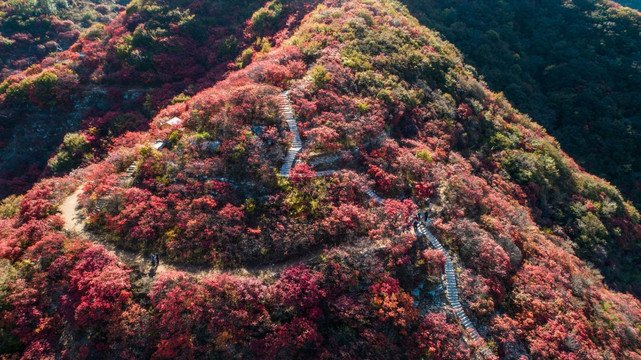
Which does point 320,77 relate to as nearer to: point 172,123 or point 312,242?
point 172,123

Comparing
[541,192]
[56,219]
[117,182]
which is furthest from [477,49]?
[56,219]

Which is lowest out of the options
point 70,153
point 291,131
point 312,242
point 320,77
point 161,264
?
point 70,153

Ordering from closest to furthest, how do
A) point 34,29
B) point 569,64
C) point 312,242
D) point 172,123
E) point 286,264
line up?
point 286,264
point 312,242
point 172,123
point 34,29
point 569,64

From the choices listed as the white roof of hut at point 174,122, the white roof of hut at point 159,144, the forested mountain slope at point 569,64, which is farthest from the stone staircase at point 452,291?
the forested mountain slope at point 569,64

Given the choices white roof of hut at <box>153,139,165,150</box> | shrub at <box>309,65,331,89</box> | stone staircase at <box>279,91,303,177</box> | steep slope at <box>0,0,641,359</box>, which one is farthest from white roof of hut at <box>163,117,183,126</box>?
shrub at <box>309,65,331,89</box>

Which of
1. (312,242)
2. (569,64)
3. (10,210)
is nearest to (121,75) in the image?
(10,210)

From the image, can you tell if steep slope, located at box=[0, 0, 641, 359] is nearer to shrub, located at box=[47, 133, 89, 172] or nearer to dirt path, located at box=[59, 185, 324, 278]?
dirt path, located at box=[59, 185, 324, 278]
